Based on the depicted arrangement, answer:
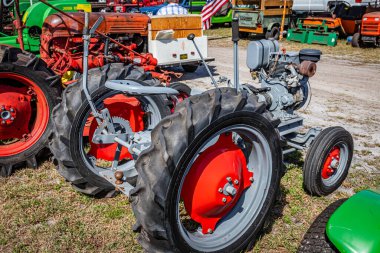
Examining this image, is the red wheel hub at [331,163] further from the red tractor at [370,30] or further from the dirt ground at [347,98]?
the red tractor at [370,30]

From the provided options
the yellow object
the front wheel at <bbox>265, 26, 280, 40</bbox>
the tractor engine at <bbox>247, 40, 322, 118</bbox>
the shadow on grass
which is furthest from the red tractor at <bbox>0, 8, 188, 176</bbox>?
the front wheel at <bbox>265, 26, 280, 40</bbox>

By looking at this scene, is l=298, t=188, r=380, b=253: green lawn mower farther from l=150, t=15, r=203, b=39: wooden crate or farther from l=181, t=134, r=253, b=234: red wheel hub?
l=150, t=15, r=203, b=39: wooden crate

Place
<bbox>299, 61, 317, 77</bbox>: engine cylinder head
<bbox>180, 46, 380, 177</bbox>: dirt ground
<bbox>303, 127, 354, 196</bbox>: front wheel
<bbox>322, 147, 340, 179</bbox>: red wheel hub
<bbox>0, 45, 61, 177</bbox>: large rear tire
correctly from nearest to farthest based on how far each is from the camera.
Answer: <bbox>303, 127, 354, 196</bbox>: front wheel, <bbox>322, 147, 340, 179</bbox>: red wheel hub, <bbox>299, 61, 317, 77</bbox>: engine cylinder head, <bbox>0, 45, 61, 177</bbox>: large rear tire, <bbox>180, 46, 380, 177</bbox>: dirt ground

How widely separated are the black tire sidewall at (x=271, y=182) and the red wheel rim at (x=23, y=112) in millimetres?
2398

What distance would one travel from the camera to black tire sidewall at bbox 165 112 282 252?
202 centimetres

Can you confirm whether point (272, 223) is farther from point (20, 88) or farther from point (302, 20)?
point (302, 20)

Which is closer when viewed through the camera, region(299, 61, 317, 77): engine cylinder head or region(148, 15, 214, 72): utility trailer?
region(299, 61, 317, 77): engine cylinder head

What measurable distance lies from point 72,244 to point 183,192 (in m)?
0.97

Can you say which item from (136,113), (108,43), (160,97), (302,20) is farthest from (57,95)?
A: (302,20)

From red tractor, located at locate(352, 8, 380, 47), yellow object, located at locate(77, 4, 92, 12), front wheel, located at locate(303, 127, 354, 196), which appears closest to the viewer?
front wheel, located at locate(303, 127, 354, 196)

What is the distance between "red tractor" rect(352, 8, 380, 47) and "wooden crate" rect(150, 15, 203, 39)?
7075mm

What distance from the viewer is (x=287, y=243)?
2.75 metres

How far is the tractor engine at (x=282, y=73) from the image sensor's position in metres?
3.70

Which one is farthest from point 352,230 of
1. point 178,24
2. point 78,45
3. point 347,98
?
point 178,24
